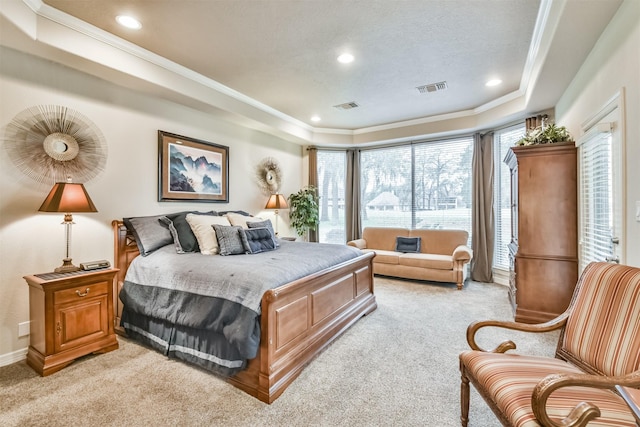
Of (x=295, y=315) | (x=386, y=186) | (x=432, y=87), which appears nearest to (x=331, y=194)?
(x=386, y=186)

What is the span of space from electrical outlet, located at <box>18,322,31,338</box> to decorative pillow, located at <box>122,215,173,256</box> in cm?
A: 102

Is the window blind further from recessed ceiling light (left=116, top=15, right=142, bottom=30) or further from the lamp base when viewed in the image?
the lamp base

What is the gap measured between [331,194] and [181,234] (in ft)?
12.8

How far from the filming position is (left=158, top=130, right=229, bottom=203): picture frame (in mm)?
3658

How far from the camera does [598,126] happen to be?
7.78 ft

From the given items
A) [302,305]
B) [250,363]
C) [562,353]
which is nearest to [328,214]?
[302,305]

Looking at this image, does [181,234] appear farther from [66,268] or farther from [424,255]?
[424,255]

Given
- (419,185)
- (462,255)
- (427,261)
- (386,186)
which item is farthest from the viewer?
(386,186)

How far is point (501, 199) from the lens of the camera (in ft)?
16.8

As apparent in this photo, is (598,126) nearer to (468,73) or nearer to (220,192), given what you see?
(468,73)

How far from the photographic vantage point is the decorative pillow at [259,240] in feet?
10.7

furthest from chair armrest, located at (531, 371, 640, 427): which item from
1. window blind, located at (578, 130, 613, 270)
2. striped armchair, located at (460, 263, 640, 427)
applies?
window blind, located at (578, 130, 613, 270)

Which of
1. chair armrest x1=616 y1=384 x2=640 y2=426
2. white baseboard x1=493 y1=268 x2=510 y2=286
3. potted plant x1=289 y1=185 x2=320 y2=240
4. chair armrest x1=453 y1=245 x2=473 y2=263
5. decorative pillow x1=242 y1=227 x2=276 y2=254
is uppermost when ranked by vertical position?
potted plant x1=289 y1=185 x2=320 y2=240

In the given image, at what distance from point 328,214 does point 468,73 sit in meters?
3.80
